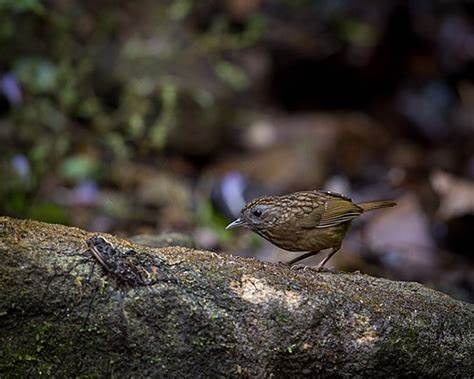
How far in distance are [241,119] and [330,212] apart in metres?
5.86

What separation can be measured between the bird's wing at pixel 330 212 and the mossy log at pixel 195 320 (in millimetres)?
766

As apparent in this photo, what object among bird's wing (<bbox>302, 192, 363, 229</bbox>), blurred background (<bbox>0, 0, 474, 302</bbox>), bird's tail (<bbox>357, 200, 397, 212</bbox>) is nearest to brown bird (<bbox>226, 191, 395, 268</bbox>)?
bird's wing (<bbox>302, 192, 363, 229</bbox>)

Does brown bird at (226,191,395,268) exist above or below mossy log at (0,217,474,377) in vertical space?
below

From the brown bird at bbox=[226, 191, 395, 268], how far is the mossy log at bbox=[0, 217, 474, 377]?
73cm

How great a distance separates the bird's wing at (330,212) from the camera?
175 inches

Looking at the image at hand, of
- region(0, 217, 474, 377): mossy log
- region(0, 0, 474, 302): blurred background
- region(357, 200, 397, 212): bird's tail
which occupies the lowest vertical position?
region(0, 0, 474, 302): blurred background

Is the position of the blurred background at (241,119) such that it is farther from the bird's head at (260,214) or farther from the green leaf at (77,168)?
the bird's head at (260,214)

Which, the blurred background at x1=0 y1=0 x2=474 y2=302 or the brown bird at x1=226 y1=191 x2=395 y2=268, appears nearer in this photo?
the brown bird at x1=226 y1=191 x2=395 y2=268

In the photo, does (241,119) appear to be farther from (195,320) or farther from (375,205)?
(195,320)

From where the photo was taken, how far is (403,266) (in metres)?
6.93

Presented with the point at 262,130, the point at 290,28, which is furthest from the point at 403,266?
the point at 290,28

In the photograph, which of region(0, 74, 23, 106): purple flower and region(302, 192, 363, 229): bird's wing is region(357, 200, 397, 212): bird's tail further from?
region(0, 74, 23, 106): purple flower

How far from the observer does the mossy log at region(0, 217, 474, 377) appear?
3238 mm

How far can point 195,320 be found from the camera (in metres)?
3.35
